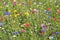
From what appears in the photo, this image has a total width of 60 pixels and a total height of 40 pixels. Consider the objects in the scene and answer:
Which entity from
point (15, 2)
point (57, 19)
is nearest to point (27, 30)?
point (57, 19)

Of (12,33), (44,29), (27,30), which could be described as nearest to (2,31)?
(12,33)

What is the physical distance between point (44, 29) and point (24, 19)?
0.51 metres

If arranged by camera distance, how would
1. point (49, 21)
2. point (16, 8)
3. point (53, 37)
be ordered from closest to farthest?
point (53, 37) → point (49, 21) → point (16, 8)

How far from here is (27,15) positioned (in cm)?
372

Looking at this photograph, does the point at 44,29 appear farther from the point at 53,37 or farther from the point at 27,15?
the point at 27,15

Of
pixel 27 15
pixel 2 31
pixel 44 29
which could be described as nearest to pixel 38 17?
pixel 27 15

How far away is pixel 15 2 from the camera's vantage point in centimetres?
415

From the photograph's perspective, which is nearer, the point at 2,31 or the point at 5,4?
the point at 2,31

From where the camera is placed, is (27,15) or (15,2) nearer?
(27,15)

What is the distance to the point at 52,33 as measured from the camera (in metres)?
3.30

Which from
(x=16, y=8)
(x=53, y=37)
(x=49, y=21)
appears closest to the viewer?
(x=53, y=37)

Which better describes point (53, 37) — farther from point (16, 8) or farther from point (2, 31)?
point (16, 8)

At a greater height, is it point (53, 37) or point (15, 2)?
point (15, 2)

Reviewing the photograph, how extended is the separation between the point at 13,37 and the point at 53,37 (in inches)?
23.3
